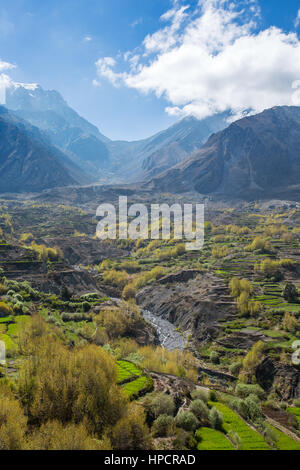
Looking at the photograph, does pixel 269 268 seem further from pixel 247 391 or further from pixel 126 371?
pixel 126 371

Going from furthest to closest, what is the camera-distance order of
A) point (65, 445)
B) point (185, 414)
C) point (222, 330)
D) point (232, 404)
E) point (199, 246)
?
point (199, 246) < point (222, 330) < point (232, 404) < point (185, 414) < point (65, 445)

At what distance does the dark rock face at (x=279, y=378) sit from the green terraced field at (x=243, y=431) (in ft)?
84.9

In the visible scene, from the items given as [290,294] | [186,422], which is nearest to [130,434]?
[186,422]

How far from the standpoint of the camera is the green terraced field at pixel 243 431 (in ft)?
88.1

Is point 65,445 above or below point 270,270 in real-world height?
above

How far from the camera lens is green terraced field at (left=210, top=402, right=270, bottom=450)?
26845 millimetres

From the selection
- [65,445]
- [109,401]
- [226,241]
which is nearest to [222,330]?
[109,401]

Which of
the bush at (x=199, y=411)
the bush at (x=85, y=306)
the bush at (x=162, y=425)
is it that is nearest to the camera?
the bush at (x=162, y=425)

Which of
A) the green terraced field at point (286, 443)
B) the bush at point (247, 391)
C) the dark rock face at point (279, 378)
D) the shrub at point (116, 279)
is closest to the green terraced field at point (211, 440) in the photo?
the green terraced field at point (286, 443)

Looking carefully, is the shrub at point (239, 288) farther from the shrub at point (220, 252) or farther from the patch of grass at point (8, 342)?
the patch of grass at point (8, 342)

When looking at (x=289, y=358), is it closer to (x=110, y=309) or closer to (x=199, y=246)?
(x=110, y=309)

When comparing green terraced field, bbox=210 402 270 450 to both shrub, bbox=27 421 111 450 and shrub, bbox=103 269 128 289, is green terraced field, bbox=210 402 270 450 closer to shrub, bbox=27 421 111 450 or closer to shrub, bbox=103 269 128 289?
shrub, bbox=27 421 111 450

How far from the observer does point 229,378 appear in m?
60.2

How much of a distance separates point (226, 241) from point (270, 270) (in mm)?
74939
